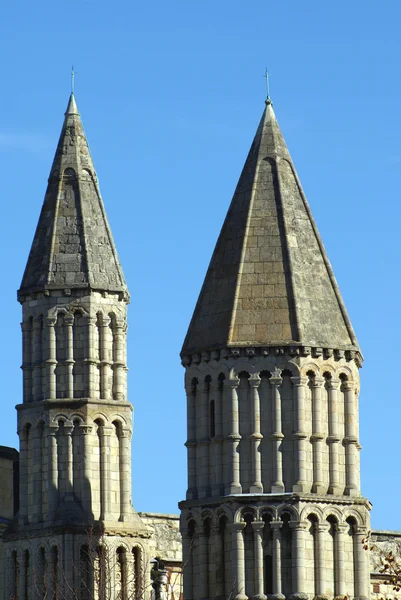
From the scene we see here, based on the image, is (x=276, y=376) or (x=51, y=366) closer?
(x=276, y=376)

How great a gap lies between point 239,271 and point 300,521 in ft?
22.2

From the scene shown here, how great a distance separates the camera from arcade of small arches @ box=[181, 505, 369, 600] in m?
82.2

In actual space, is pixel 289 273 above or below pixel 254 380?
above

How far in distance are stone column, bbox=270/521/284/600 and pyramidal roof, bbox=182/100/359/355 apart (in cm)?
466

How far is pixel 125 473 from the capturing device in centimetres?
9006

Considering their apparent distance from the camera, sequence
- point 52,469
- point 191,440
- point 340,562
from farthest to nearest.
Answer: point 52,469, point 191,440, point 340,562

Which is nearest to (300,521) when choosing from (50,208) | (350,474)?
(350,474)

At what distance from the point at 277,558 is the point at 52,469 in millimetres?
9317

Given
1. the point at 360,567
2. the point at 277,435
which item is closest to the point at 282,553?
the point at 360,567

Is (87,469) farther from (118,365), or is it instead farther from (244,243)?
(244,243)

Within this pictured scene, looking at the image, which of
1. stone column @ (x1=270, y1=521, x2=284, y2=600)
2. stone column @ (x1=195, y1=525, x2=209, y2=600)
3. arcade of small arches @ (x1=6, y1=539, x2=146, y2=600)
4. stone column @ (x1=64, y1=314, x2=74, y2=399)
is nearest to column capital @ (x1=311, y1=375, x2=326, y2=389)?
stone column @ (x1=270, y1=521, x2=284, y2=600)

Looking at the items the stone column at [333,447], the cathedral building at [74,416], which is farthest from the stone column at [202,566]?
the cathedral building at [74,416]

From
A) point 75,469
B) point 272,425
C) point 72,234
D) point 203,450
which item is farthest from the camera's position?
point 72,234

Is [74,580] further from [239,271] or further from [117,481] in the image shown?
[239,271]
